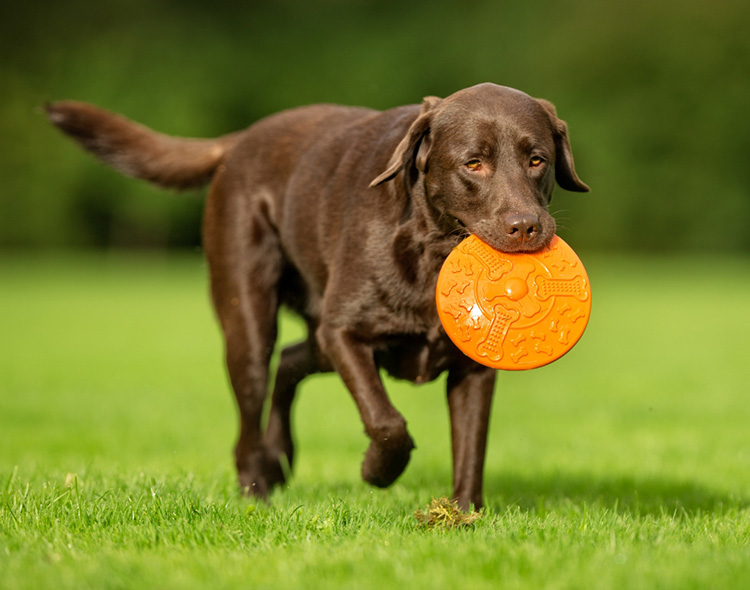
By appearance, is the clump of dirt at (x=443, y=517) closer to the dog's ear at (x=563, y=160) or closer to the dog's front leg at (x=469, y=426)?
the dog's front leg at (x=469, y=426)

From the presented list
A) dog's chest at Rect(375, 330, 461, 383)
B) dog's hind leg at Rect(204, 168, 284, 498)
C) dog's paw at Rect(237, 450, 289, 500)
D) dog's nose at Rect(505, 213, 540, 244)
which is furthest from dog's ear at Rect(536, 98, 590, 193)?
dog's paw at Rect(237, 450, 289, 500)

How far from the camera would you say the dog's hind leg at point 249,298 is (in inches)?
200

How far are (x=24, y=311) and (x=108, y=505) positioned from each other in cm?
1496

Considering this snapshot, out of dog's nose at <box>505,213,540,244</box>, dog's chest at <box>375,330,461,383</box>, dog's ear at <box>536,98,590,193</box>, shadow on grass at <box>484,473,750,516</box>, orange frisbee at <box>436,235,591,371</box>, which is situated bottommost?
shadow on grass at <box>484,473,750,516</box>

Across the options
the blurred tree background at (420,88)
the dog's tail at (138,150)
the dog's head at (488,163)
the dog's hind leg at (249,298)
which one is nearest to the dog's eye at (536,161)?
the dog's head at (488,163)

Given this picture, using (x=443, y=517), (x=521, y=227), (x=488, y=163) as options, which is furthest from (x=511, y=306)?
(x=443, y=517)

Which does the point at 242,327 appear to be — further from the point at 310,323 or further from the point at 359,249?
the point at 359,249

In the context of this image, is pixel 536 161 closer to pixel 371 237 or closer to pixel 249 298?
pixel 371 237

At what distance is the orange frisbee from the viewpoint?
145 inches

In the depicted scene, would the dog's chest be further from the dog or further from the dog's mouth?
the dog's mouth

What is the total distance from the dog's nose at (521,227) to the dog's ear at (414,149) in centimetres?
53

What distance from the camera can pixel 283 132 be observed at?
5.21 meters

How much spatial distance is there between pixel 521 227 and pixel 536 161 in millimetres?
393

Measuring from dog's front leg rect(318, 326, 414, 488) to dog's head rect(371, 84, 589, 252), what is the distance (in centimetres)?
65
